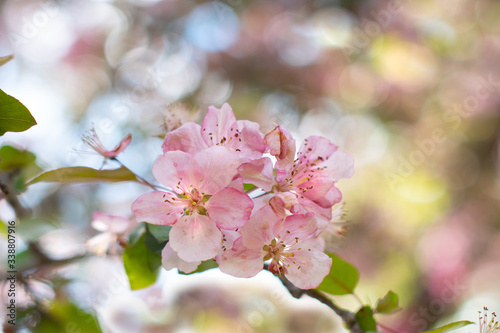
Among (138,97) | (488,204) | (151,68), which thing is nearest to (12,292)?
(138,97)

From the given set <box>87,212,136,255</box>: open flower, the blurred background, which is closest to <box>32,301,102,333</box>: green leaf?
<box>87,212,136,255</box>: open flower

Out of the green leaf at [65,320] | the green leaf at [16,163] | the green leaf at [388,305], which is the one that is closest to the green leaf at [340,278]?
the green leaf at [388,305]

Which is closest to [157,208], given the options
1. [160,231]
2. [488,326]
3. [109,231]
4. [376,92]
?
[160,231]

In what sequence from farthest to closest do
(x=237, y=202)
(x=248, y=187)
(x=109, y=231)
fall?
1. (x=109, y=231)
2. (x=248, y=187)
3. (x=237, y=202)

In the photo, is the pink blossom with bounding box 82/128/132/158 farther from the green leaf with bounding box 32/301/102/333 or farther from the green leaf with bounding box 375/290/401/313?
the green leaf with bounding box 375/290/401/313

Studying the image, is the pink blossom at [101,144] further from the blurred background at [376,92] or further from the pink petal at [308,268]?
the blurred background at [376,92]

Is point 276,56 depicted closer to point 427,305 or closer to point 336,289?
point 427,305

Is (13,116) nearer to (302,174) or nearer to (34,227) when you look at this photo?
(34,227)

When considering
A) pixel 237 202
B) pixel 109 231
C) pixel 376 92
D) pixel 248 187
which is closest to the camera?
pixel 237 202
